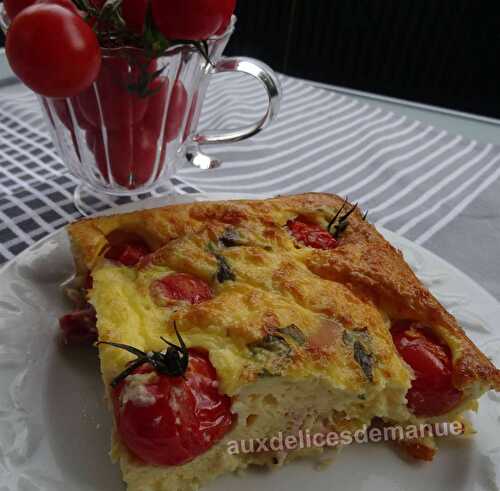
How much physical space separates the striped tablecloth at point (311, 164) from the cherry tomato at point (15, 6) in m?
0.87

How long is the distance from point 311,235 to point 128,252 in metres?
0.62

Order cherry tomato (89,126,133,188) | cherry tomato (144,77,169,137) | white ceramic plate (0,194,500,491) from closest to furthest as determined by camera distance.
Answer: white ceramic plate (0,194,500,491), cherry tomato (144,77,169,137), cherry tomato (89,126,133,188)

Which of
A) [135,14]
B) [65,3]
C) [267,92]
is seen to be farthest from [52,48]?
[267,92]

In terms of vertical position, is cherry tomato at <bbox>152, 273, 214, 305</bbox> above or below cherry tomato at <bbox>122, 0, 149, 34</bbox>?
below

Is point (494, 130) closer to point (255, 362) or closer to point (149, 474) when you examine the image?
point (255, 362)

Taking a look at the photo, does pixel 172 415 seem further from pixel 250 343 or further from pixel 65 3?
pixel 65 3

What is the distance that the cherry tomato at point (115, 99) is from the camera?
1.96 meters

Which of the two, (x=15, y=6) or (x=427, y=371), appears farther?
(x=15, y=6)

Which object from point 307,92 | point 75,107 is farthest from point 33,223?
point 307,92

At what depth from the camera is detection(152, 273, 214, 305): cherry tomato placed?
1.67 m

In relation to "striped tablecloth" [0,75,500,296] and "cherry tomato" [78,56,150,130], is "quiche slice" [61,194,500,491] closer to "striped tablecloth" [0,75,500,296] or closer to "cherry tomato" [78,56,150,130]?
"cherry tomato" [78,56,150,130]

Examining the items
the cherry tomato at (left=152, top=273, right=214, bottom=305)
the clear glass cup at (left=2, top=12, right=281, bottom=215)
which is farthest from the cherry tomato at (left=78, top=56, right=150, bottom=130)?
the cherry tomato at (left=152, top=273, right=214, bottom=305)

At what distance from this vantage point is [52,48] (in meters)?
1.73

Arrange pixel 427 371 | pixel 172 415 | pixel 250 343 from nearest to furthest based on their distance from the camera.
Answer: pixel 172 415 < pixel 250 343 < pixel 427 371
